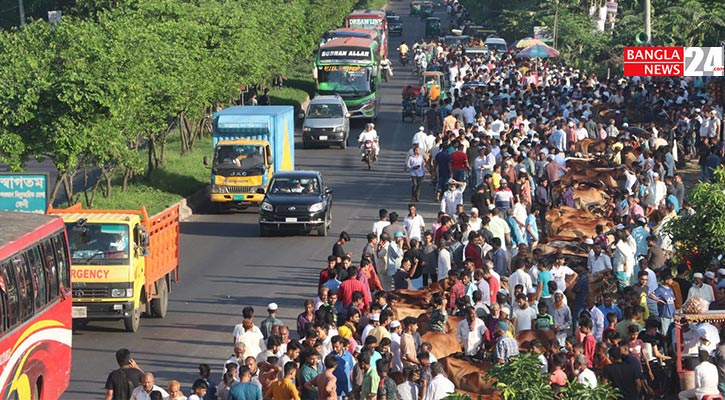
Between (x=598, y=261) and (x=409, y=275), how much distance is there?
303 cm

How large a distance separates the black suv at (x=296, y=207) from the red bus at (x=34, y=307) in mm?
13426

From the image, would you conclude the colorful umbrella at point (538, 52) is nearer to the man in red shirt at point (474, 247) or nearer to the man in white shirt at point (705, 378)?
the man in red shirt at point (474, 247)

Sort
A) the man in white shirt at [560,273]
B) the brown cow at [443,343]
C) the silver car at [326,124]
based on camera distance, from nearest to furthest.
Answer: the brown cow at [443,343], the man in white shirt at [560,273], the silver car at [326,124]

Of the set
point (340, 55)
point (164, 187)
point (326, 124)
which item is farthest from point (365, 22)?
point (164, 187)

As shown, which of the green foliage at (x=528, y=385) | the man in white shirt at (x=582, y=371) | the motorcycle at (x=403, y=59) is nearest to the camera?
the green foliage at (x=528, y=385)

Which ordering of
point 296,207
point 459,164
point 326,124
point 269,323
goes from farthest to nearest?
point 326,124 → point 459,164 → point 296,207 → point 269,323

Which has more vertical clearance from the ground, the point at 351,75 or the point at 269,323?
the point at 351,75

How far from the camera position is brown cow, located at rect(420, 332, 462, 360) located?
18453mm

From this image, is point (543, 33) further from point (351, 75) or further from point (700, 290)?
point (700, 290)

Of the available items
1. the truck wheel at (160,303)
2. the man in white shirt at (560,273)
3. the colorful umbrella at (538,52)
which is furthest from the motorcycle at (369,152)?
the man in white shirt at (560,273)

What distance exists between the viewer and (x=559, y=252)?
22656 mm

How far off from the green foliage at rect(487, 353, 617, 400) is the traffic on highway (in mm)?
27

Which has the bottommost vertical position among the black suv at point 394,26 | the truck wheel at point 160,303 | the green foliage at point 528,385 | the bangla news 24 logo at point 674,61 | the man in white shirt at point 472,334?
the truck wheel at point 160,303

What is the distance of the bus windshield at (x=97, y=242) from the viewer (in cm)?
2258
